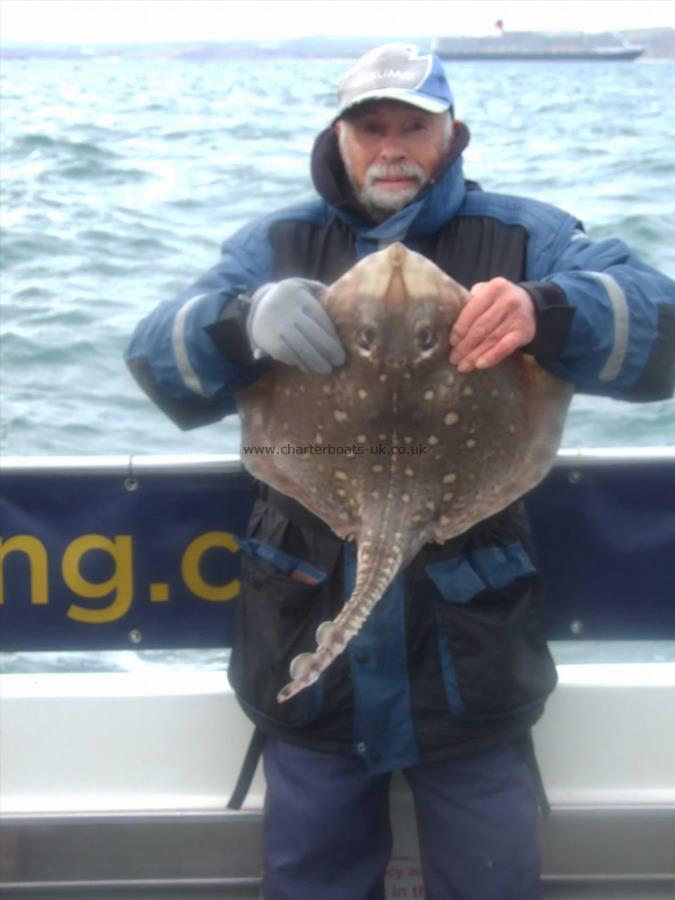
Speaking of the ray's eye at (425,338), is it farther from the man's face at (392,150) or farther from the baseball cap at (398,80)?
the baseball cap at (398,80)

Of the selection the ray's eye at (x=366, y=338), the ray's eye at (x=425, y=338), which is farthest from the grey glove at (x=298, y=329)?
the ray's eye at (x=425, y=338)

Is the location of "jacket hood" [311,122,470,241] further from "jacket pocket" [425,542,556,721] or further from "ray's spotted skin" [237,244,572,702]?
"jacket pocket" [425,542,556,721]

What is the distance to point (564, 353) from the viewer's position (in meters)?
2.24

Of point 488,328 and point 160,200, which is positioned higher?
point 488,328

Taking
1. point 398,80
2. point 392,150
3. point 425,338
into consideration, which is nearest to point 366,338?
point 425,338

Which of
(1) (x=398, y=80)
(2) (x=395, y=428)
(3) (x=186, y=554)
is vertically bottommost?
(3) (x=186, y=554)

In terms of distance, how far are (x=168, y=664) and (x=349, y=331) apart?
2773 mm

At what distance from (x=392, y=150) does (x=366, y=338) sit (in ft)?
2.03

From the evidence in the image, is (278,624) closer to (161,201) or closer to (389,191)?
(389,191)

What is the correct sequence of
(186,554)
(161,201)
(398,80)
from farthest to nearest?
1. (161,201)
2. (186,554)
3. (398,80)

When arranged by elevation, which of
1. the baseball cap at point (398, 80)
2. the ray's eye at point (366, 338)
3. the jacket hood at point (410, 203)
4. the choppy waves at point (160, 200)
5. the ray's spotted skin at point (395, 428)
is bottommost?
the choppy waves at point (160, 200)

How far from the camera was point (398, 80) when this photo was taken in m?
2.52

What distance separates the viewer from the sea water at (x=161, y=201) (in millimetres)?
7402

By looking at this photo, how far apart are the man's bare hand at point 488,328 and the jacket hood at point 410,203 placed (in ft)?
1.44
